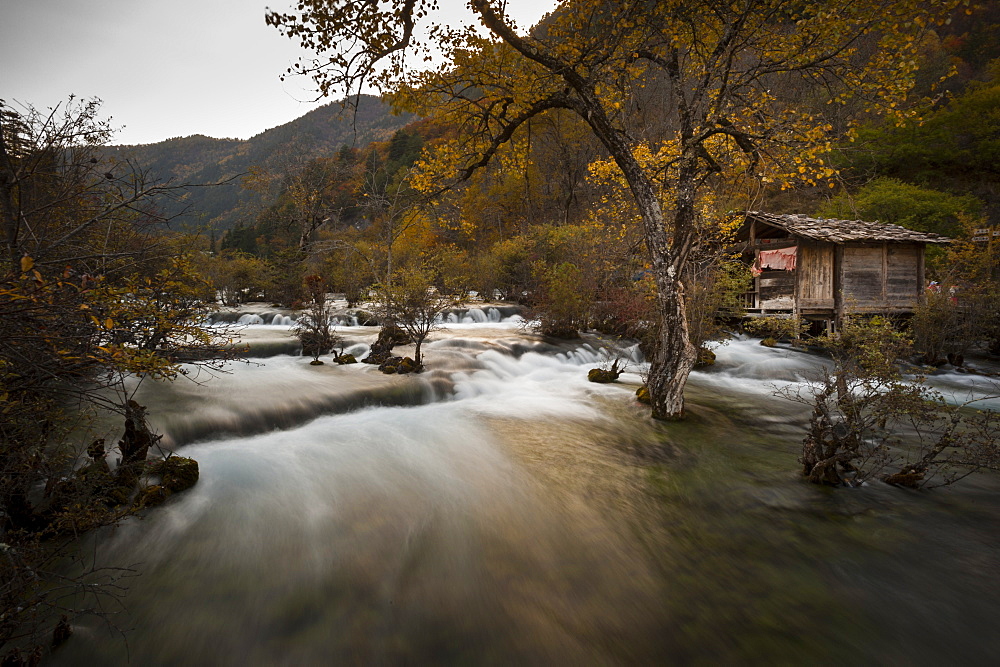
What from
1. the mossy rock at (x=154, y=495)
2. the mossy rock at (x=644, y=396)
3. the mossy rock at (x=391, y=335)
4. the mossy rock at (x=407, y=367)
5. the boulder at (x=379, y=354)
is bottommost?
the mossy rock at (x=154, y=495)

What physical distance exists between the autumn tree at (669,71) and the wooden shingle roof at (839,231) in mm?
10280

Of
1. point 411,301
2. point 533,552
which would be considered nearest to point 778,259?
point 411,301

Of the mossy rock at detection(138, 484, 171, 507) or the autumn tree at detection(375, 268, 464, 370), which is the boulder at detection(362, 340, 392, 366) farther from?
the mossy rock at detection(138, 484, 171, 507)

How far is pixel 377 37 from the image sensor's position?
21.0 ft

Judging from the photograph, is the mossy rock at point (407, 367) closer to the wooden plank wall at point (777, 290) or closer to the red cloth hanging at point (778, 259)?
the red cloth hanging at point (778, 259)

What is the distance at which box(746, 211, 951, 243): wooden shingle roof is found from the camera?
16594mm

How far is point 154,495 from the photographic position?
498 cm

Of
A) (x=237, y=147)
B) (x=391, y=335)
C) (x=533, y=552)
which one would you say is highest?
(x=237, y=147)

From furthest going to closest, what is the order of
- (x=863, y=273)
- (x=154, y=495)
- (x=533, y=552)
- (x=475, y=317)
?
(x=475, y=317) < (x=863, y=273) < (x=154, y=495) < (x=533, y=552)

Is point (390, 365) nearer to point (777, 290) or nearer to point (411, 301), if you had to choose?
point (411, 301)

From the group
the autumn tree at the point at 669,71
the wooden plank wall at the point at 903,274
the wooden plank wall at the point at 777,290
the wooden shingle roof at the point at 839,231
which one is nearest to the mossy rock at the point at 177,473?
the autumn tree at the point at 669,71

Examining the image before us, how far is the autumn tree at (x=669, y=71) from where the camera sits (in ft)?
20.3

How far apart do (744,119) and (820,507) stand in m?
8.65

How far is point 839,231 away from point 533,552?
1985 cm
